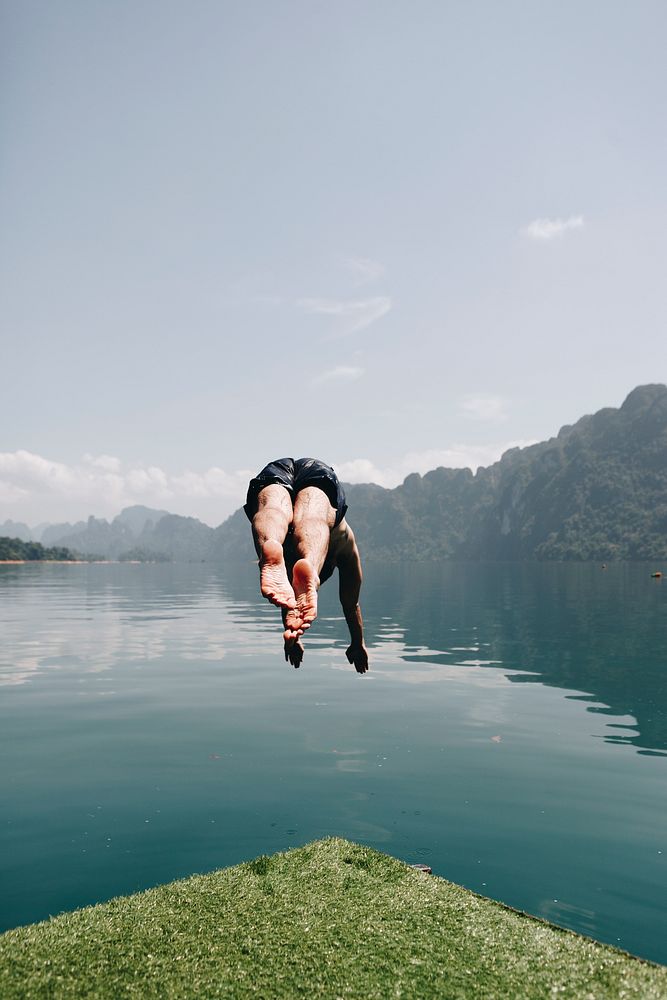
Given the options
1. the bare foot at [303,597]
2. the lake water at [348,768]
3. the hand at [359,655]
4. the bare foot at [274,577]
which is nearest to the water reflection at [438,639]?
the lake water at [348,768]

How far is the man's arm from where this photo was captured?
250 inches

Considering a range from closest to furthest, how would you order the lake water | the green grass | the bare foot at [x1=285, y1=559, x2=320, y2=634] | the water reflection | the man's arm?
the bare foot at [x1=285, y1=559, x2=320, y2=634]
the man's arm
the green grass
the lake water
the water reflection

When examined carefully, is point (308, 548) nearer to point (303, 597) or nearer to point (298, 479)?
point (303, 597)

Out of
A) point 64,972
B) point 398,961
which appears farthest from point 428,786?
point 64,972

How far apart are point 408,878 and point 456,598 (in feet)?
225

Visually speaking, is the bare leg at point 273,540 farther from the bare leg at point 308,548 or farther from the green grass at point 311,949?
the green grass at point 311,949

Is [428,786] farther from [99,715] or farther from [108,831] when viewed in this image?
[99,715]

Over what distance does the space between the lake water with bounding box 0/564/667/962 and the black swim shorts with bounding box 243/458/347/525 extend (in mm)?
9070

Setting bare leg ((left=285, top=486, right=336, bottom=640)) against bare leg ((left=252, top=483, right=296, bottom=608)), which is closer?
bare leg ((left=285, top=486, right=336, bottom=640))

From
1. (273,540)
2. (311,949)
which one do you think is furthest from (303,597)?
(311,949)

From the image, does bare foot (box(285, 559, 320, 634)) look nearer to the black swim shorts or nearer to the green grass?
the black swim shorts

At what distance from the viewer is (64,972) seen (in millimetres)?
7645

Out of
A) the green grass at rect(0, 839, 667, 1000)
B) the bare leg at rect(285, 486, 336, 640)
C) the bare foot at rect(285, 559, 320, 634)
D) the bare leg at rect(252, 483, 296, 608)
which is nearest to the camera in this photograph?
the bare foot at rect(285, 559, 320, 634)

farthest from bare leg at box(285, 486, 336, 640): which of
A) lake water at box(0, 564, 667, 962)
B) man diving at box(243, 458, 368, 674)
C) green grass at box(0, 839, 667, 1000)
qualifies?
lake water at box(0, 564, 667, 962)
